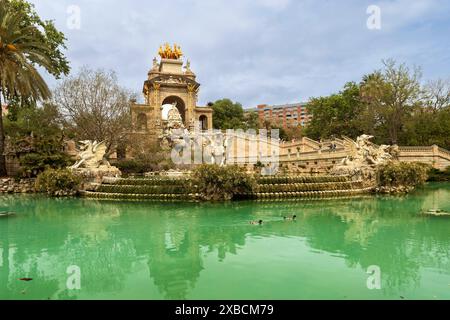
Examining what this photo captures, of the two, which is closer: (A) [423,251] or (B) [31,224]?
(A) [423,251]

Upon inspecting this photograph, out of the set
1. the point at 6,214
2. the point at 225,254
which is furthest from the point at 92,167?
the point at 225,254

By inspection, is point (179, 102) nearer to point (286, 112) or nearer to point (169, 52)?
point (169, 52)

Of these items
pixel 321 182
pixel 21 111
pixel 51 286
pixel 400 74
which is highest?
pixel 400 74

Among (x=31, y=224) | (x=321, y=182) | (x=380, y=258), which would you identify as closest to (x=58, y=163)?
(x=31, y=224)

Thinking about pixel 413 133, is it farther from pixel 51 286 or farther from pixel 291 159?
pixel 51 286

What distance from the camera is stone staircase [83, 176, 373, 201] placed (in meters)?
15.2

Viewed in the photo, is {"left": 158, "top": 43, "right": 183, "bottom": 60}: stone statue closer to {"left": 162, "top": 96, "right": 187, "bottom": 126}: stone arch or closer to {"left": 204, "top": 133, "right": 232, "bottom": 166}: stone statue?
{"left": 162, "top": 96, "right": 187, "bottom": 126}: stone arch

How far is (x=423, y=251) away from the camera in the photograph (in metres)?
6.97

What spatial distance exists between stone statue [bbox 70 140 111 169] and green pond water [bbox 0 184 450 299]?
6.29 m

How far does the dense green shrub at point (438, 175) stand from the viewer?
27.0 metres

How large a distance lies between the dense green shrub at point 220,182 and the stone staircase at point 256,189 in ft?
1.33

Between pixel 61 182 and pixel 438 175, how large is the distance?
26.9 meters

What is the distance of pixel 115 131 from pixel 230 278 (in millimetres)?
21584

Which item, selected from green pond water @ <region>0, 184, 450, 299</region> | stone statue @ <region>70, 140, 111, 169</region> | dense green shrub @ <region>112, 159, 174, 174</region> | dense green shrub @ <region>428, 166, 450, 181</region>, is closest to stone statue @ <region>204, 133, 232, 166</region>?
dense green shrub @ <region>112, 159, 174, 174</region>
